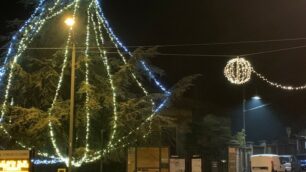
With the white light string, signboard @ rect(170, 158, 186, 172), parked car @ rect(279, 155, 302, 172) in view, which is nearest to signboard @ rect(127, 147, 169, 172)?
the white light string

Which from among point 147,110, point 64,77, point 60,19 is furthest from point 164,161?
point 60,19

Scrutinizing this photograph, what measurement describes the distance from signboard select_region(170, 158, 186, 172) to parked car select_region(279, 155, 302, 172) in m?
18.1

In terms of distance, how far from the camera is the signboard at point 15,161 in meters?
18.7

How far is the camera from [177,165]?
3044 cm

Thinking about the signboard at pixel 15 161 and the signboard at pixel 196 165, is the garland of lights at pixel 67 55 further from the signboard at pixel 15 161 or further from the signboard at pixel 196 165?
the signboard at pixel 15 161

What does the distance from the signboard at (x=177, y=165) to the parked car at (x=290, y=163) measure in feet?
59.4

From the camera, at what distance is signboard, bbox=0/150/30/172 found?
61.4 ft

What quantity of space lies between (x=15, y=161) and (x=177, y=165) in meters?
13.2

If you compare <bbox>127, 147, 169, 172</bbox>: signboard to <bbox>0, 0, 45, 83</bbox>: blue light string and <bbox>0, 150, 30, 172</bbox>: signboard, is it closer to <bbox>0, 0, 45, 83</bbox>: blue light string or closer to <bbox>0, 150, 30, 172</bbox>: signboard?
<bbox>0, 0, 45, 83</bbox>: blue light string

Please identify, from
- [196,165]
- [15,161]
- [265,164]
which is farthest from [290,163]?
[15,161]

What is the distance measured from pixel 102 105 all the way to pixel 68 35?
413 centimetres

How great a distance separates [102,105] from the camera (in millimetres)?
29828

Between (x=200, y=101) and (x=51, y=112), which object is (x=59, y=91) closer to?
(x=51, y=112)

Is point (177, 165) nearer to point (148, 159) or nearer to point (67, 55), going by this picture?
point (148, 159)
